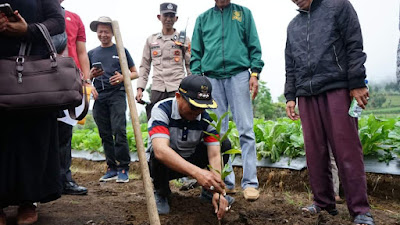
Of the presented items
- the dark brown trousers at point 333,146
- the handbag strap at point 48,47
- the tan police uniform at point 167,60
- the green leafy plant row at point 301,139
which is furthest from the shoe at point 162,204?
the tan police uniform at point 167,60

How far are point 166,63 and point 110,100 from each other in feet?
2.76

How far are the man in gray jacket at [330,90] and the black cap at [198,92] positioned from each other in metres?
0.81

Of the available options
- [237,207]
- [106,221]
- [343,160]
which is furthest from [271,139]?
[106,221]

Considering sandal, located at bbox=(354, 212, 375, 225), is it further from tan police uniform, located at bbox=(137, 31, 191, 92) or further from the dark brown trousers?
A: tan police uniform, located at bbox=(137, 31, 191, 92)

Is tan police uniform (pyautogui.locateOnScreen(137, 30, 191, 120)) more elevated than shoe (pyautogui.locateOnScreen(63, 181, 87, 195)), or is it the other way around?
tan police uniform (pyautogui.locateOnScreen(137, 30, 191, 120))

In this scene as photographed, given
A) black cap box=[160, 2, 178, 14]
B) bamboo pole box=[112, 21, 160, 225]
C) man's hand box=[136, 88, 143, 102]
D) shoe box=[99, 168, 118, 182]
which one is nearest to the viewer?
bamboo pole box=[112, 21, 160, 225]

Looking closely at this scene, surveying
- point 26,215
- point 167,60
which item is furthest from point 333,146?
point 167,60

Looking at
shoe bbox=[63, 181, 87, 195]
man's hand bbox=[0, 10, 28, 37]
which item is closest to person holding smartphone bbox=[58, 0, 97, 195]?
shoe bbox=[63, 181, 87, 195]

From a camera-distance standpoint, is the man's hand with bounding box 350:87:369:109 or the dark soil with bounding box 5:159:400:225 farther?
the dark soil with bounding box 5:159:400:225

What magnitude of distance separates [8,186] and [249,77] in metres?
2.28

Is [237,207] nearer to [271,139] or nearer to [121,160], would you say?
[271,139]

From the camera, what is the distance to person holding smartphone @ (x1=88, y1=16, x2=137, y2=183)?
4.30 meters

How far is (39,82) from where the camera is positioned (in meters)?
2.03

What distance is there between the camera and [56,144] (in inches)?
92.5
